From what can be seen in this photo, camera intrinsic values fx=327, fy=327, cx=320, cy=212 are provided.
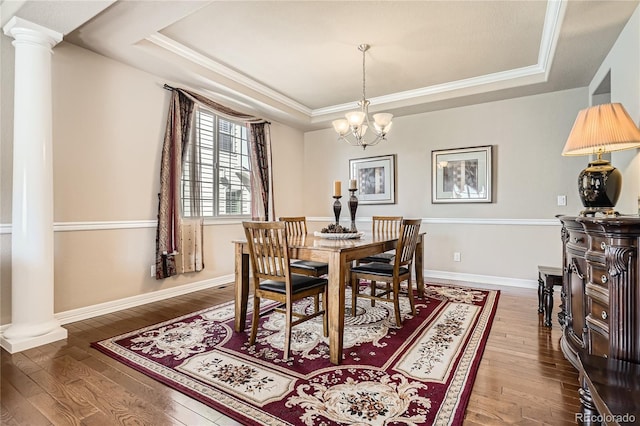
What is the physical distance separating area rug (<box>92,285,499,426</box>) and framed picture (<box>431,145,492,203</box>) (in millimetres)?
1924

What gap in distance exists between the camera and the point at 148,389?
179cm

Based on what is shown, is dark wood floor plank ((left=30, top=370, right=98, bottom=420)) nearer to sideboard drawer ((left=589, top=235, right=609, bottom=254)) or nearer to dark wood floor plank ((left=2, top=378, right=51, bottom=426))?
dark wood floor plank ((left=2, top=378, right=51, bottom=426))

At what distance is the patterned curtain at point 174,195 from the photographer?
11.6ft

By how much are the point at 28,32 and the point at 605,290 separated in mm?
3964

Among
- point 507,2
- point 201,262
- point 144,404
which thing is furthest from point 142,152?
point 507,2

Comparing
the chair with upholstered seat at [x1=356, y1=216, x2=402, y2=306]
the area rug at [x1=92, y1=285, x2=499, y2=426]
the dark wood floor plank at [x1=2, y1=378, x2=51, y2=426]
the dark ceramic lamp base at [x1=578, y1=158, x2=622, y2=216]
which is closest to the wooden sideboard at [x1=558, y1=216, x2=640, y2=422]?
the dark ceramic lamp base at [x1=578, y1=158, x2=622, y2=216]

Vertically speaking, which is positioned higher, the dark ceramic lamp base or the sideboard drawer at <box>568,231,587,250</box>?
the dark ceramic lamp base

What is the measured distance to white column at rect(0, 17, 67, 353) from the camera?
7.87ft

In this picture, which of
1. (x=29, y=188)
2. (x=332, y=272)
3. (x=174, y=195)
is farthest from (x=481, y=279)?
(x=29, y=188)

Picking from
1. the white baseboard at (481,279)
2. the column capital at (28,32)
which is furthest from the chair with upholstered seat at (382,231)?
the column capital at (28,32)

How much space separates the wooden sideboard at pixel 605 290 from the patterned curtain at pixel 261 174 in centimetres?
372

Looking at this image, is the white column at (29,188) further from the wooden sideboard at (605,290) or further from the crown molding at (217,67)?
the wooden sideboard at (605,290)

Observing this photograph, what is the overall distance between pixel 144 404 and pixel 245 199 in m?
3.34

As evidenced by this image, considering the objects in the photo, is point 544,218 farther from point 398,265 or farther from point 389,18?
point 389,18
